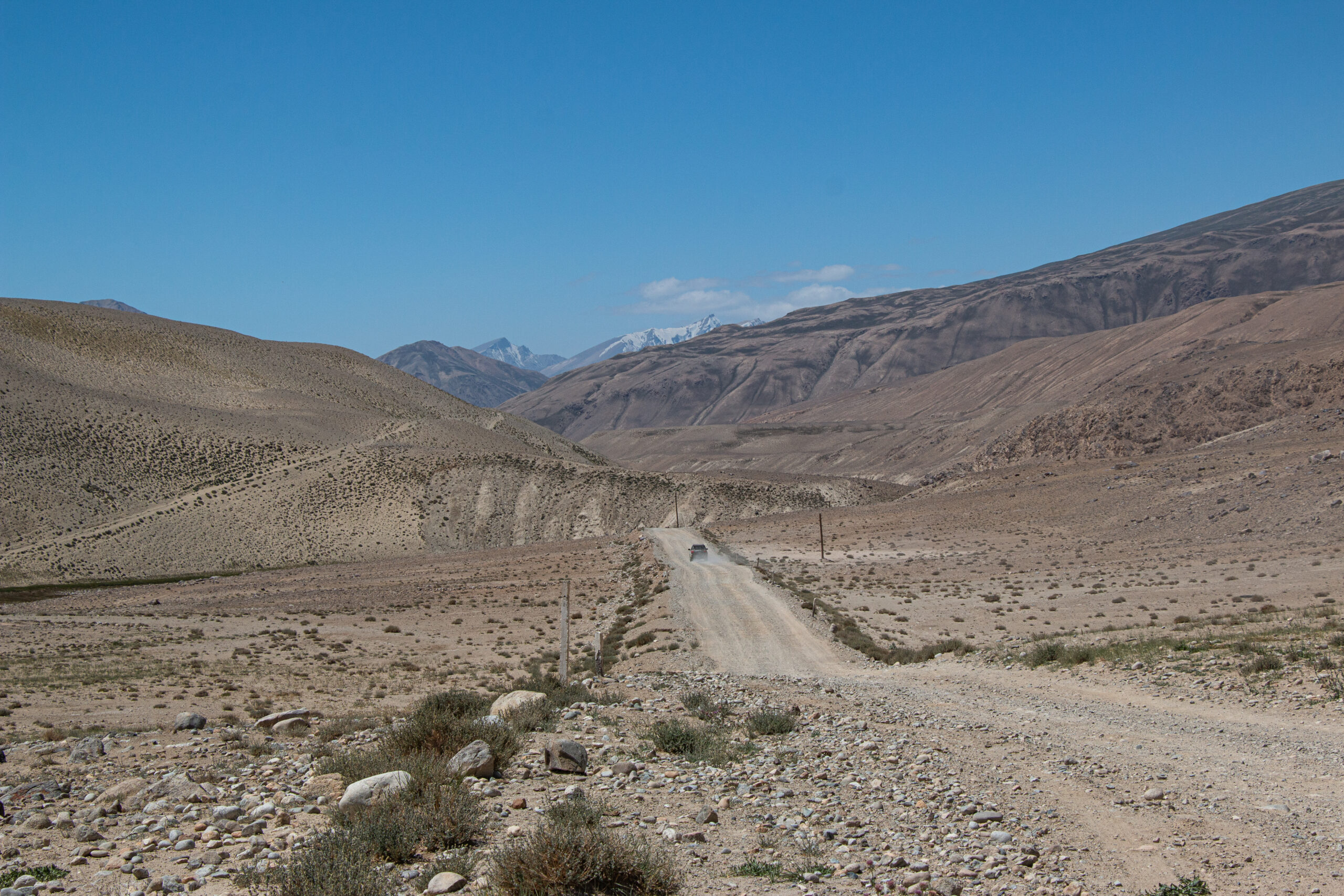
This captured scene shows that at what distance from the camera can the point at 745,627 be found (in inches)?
1031

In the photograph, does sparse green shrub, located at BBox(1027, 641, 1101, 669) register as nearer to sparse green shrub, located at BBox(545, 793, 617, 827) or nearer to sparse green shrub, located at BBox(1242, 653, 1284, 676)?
sparse green shrub, located at BBox(1242, 653, 1284, 676)

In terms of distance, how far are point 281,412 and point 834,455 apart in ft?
243

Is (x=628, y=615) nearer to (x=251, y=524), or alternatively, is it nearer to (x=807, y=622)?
(x=807, y=622)

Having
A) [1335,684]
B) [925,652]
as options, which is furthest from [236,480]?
[1335,684]

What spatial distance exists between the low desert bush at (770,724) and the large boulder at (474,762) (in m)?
3.88

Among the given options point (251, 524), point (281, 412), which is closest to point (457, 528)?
point (251, 524)

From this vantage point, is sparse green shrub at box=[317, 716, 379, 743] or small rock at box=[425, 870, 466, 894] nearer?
small rock at box=[425, 870, 466, 894]

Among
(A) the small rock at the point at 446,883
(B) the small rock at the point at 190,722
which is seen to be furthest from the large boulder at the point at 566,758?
(B) the small rock at the point at 190,722

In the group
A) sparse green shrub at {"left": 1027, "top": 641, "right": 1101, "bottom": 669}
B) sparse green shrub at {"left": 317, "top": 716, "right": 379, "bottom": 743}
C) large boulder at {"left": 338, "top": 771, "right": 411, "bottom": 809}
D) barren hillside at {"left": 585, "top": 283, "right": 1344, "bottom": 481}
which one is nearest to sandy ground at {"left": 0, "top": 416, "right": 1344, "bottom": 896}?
sparse green shrub at {"left": 1027, "top": 641, "right": 1101, "bottom": 669}

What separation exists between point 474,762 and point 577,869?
346 cm

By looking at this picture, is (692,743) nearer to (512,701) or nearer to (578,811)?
(512,701)

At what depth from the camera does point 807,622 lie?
1043 inches

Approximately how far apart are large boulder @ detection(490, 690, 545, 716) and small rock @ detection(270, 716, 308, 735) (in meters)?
2.89

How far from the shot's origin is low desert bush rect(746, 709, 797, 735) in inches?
464
